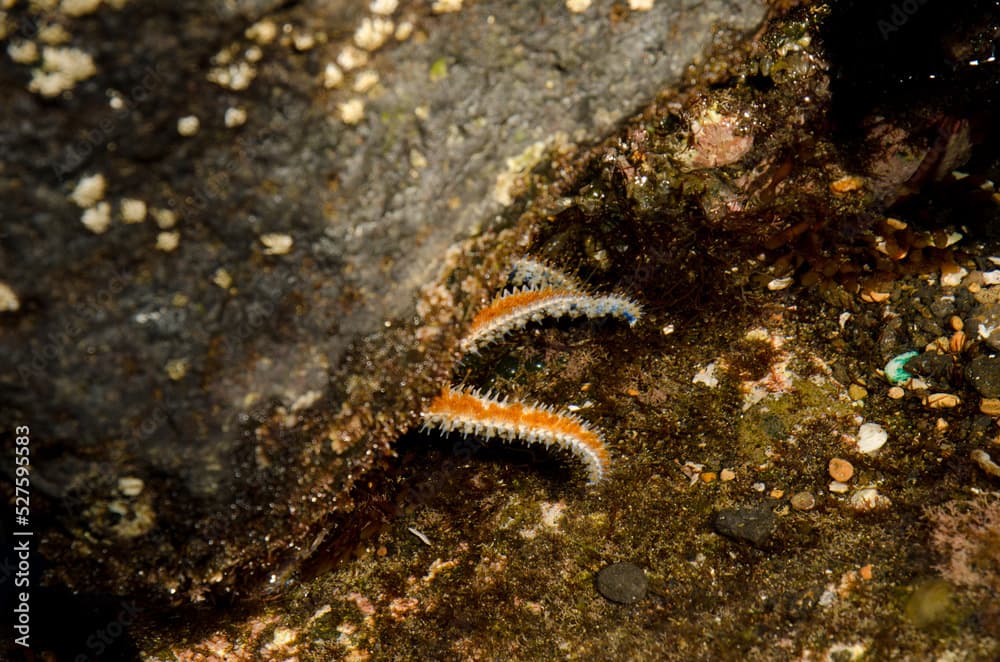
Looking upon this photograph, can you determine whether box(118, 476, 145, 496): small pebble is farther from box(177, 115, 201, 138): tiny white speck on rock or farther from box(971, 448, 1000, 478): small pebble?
box(971, 448, 1000, 478): small pebble

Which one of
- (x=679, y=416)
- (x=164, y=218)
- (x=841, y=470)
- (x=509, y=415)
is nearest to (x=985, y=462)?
(x=841, y=470)

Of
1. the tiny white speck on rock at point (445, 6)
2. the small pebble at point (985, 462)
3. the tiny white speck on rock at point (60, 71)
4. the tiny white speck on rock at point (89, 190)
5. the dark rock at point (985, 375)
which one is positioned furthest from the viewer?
the dark rock at point (985, 375)

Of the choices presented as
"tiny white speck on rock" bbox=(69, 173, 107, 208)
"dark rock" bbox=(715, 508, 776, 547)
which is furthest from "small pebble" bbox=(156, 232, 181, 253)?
"dark rock" bbox=(715, 508, 776, 547)

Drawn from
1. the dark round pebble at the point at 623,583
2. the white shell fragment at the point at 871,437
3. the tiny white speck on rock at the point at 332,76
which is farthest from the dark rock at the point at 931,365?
the tiny white speck on rock at the point at 332,76

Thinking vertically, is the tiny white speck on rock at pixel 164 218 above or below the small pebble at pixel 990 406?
above

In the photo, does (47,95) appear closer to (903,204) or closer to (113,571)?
(113,571)

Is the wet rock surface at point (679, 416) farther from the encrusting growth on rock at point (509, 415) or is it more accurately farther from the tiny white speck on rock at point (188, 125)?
the encrusting growth on rock at point (509, 415)
